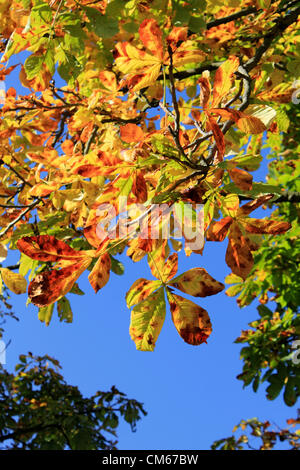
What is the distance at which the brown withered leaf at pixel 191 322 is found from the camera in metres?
1.13

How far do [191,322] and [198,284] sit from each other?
105 mm

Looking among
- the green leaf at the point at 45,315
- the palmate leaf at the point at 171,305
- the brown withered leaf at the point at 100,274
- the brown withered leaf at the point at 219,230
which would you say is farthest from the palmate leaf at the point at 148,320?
the green leaf at the point at 45,315

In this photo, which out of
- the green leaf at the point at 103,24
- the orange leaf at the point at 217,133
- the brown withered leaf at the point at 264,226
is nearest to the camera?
the orange leaf at the point at 217,133

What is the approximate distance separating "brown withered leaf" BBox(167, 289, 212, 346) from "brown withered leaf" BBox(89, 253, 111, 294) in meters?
0.21

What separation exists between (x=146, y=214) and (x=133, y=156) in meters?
0.17

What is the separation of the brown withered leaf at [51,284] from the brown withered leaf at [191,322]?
0.29m

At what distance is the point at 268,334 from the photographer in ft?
13.6

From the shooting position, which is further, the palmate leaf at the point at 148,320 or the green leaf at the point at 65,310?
the green leaf at the point at 65,310

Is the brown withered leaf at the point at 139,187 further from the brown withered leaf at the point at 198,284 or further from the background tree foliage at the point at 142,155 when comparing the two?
the brown withered leaf at the point at 198,284

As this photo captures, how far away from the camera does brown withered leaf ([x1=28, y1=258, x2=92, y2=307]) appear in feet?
3.37

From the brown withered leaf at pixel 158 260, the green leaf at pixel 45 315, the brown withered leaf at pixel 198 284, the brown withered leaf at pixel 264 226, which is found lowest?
the brown withered leaf at pixel 198 284
